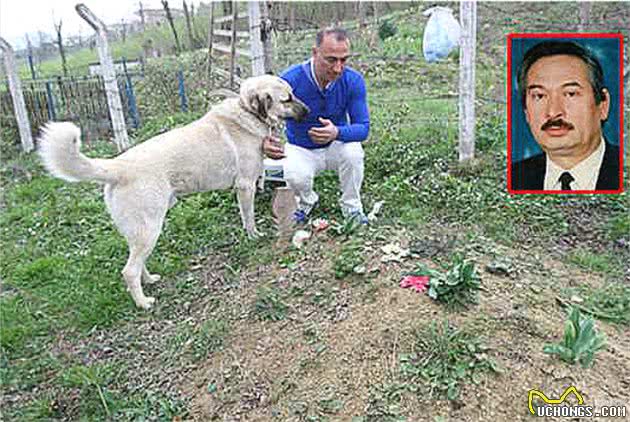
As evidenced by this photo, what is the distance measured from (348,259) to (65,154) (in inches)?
70.6

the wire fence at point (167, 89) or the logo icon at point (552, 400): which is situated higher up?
the wire fence at point (167, 89)

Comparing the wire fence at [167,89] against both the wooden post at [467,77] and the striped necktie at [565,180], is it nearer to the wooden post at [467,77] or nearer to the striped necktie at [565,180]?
the wooden post at [467,77]

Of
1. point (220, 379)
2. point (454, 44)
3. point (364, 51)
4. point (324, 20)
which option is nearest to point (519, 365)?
point (220, 379)

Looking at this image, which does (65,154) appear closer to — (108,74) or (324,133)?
(324,133)

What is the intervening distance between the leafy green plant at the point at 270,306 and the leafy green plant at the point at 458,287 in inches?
34.3

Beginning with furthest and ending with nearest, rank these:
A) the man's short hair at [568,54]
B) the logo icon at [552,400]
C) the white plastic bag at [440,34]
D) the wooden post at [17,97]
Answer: the white plastic bag at [440,34], the wooden post at [17,97], the man's short hair at [568,54], the logo icon at [552,400]

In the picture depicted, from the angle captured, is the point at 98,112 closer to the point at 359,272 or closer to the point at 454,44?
the point at 454,44

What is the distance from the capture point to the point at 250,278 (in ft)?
12.6

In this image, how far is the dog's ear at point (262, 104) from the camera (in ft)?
13.4

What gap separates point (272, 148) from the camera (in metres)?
4.30

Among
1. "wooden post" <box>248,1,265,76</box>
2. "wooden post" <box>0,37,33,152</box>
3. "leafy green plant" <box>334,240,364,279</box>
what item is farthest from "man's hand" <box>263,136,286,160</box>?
"wooden post" <box>0,37,33,152</box>

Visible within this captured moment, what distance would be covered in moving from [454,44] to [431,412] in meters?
9.33

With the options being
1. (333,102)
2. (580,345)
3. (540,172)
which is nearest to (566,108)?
(540,172)

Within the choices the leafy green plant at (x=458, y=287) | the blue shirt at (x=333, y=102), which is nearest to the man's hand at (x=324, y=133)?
the blue shirt at (x=333, y=102)
